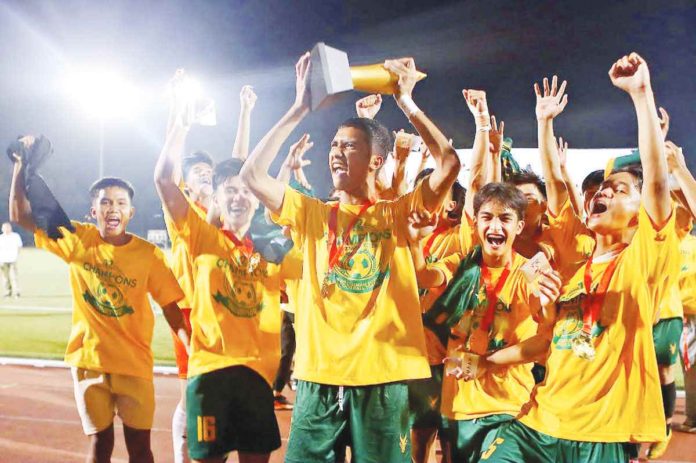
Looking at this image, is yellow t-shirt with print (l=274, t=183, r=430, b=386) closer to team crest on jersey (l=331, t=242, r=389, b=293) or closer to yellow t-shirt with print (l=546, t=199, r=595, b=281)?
team crest on jersey (l=331, t=242, r=389, b=293)

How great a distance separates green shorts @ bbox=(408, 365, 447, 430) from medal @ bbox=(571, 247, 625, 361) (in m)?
0.90

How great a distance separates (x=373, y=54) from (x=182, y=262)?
1.94 m

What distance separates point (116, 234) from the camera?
11.8 ft

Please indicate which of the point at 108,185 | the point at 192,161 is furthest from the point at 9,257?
the point at 108,185

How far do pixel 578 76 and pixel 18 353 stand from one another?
20.6 feet

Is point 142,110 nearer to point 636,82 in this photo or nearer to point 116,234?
point 116,234

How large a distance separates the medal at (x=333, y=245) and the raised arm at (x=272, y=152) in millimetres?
232

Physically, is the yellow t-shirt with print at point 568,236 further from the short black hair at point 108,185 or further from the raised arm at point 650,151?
the short black hair at point 108,185

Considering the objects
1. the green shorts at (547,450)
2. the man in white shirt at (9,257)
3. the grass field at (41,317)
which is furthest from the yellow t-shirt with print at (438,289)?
the man in white shirt at (9,257)

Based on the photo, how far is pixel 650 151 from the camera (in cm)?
247

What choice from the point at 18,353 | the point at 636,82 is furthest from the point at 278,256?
the point at 18,353

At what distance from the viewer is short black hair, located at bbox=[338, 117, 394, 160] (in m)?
3.02

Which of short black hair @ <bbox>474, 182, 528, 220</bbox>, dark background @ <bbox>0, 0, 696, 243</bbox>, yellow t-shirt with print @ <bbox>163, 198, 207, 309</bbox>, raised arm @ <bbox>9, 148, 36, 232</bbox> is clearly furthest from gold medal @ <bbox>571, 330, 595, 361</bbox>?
raised arm @ <bbox>9, 148, 36, 232</bbox>

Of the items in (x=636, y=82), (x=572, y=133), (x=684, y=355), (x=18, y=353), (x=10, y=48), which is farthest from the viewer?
(x=18, y=353)
